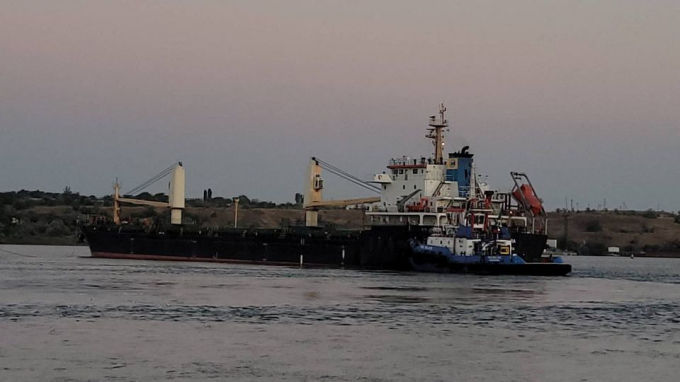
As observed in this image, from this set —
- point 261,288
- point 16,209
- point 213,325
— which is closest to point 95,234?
point 261,288

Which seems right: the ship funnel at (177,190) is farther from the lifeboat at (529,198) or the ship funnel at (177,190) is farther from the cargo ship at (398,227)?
the lifeboat at (529,198)

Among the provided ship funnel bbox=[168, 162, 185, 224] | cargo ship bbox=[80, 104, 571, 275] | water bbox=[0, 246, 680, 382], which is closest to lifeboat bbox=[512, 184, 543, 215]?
cargo ship bbox=[80, 104, 571, 275]

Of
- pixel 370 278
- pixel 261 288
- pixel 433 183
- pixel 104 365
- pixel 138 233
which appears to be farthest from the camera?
pixel 138 233

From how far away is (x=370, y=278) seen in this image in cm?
6412

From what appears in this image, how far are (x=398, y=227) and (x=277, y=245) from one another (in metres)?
14.9

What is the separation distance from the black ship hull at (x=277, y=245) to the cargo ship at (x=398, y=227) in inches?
2.6

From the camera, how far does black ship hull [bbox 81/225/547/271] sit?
7306cm

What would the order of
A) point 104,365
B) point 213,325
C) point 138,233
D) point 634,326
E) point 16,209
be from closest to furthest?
point 104,365 → point 213,325 → point 634,326 → point 138,233 → point 16,209

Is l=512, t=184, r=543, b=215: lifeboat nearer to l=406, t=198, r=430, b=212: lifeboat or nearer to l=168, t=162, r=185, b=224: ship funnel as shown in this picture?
l=406, t=198, r=430, b=212: lifeboat

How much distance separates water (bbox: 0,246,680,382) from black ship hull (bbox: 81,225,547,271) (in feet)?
43.6

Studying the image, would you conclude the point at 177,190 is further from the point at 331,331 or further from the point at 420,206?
the point at 331,331

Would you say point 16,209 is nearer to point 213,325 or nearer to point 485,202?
point 485,202

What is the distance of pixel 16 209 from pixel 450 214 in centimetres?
13693

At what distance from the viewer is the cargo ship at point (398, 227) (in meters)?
71.9
